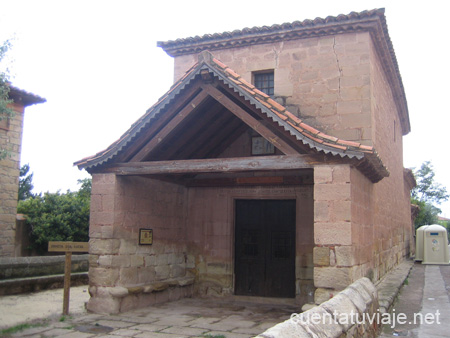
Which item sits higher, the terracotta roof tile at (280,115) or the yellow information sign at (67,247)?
the terracotta roof tile at (280,115)

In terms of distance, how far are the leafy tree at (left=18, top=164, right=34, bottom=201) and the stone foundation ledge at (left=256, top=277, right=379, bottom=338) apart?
130 ft

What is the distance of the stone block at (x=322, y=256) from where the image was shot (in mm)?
7387

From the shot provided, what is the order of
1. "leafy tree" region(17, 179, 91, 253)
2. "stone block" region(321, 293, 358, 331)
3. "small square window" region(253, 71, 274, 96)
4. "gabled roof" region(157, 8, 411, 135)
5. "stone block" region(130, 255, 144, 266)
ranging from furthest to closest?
"leafy tree" region(17, 179, 91, 253)
"small square window" region(253, 71, 274, 96)
"gabled roof" region(157, 8, 411, 135)
"stone block" region(130, 255, 144, 266)
"stone block" region(321, 293, 358, 331)

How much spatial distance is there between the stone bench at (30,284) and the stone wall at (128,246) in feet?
10.3

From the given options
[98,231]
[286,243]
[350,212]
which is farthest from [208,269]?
[350,212]

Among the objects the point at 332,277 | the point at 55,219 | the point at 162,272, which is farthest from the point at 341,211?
the point at 55,219

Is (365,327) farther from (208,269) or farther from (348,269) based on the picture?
(208,269)

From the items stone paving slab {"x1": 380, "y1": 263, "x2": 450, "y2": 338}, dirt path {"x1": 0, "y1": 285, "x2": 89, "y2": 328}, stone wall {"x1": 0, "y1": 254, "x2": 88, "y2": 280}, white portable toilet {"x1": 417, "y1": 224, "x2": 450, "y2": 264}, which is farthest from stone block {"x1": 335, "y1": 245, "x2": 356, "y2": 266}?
white portable toilet {"x1": 417, "y1": 224, "x2": 450, "y2": 264}

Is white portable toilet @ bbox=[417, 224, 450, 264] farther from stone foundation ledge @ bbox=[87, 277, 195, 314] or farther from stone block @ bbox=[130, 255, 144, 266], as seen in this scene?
stone block @ bbox=[130, 255, 144, 266]

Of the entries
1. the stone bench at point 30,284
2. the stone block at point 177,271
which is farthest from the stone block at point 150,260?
the stone bench at point 30,284

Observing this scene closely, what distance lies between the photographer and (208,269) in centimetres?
1101

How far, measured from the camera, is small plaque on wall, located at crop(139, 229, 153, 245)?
947 cm

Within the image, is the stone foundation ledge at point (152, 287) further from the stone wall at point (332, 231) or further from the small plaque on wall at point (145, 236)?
the stone wall at point (332, 231)

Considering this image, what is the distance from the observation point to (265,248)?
1074cm
